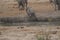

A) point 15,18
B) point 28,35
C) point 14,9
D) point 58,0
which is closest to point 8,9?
point 14,9

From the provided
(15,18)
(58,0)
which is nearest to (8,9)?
(58,0)

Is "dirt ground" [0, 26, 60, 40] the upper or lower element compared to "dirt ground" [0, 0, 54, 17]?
upper

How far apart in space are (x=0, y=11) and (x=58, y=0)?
2802 mm

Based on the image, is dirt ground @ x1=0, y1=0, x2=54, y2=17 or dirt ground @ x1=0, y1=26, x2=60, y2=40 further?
dirt ground @ x1=0, y1=0, x2=54, y2=17

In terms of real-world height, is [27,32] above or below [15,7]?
above

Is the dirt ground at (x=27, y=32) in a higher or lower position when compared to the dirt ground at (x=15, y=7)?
higher

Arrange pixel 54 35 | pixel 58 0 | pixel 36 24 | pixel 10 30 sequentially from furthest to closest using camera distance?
pixel 58 0
pixel 36 24
pixel 10 30
pixel 54 35

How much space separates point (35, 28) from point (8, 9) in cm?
515

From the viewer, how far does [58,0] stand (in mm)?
12469

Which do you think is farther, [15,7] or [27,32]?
[15,7]

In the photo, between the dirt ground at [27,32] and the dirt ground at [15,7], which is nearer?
the dirt ground at [27,32]

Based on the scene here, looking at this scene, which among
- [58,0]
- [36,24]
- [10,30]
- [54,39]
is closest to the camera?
[54,39]

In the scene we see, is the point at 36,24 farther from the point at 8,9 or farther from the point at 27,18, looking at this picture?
the point at 8,9

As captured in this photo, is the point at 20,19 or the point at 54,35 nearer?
the point at 54,35
